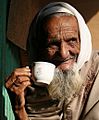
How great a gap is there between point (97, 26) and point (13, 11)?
4.45 ft

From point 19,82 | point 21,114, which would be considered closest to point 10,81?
point 19,82

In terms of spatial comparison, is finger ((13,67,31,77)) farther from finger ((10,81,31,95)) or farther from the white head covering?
the white head covering

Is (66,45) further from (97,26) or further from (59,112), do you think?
(97,26)

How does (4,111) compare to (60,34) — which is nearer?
(60,34)

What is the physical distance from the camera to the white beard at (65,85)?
9.34ft

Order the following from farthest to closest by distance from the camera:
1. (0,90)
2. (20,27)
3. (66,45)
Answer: (20,27) → (0,90) → (66,45)

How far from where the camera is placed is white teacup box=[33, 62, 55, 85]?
268cm

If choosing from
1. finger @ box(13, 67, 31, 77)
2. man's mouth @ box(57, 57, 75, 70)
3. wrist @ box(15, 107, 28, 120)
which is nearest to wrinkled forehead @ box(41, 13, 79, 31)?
man's mouth @ box(57, 57, 75, 70)

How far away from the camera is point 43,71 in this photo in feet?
8.77

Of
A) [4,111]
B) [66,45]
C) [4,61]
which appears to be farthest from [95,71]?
[4,61]

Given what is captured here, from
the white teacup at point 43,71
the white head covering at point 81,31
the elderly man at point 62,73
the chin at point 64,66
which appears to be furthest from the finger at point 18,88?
the white head covering at point 81,31

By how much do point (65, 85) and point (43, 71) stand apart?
0.94 ft

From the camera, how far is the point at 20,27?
18.9ft

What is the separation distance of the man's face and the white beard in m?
0.07
